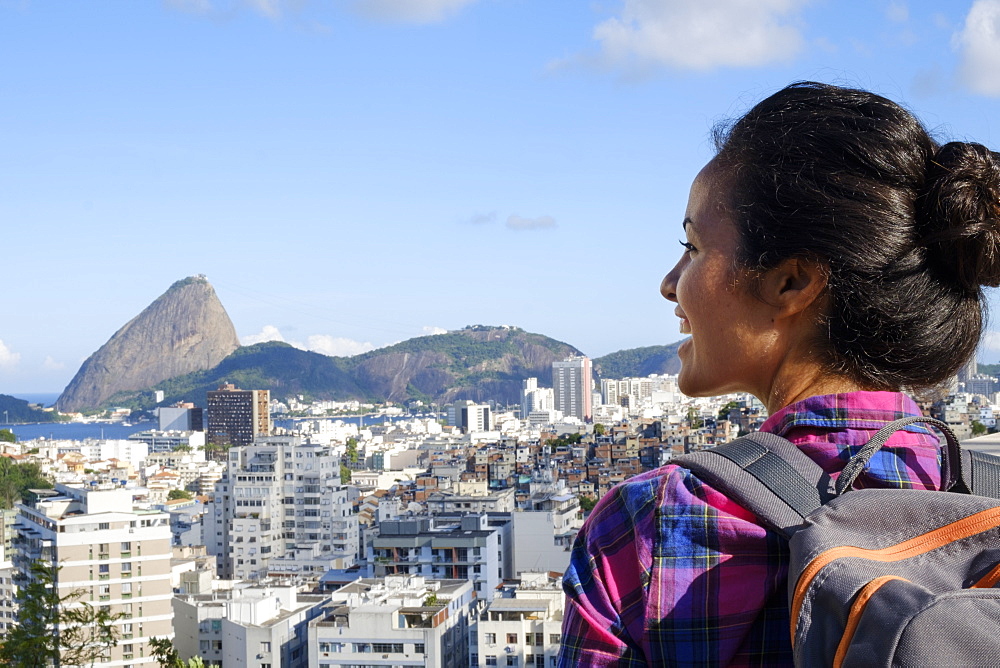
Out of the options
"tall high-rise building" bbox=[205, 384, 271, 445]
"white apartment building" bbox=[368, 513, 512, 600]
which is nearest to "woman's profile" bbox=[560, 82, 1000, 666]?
"white apartment building" bbox=[368, 513, 512, 600]

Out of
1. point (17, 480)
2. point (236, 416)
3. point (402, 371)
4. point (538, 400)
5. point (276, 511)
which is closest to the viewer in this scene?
point (276, 511)

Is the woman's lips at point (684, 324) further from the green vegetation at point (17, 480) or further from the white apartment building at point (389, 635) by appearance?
the green vegetation at point (17, 480)

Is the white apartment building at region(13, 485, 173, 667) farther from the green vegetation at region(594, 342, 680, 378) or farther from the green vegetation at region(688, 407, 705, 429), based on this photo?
the green vegetation at region(594, 342, 680, 378)

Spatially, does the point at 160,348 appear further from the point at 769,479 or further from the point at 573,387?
the point at 769,479

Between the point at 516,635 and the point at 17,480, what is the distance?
15.0 meters

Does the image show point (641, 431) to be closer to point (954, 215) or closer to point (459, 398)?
point (954, 215)

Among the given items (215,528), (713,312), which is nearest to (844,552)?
(713,312)

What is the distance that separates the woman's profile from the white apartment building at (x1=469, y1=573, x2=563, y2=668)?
20.7 ft

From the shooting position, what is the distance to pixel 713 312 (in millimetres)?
450

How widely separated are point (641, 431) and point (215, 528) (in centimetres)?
1054

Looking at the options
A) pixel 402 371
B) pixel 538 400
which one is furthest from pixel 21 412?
pixel 538 400

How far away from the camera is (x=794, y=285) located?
1.40ft

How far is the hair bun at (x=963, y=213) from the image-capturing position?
41 cm

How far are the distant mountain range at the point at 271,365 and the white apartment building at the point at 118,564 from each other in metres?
51.3
